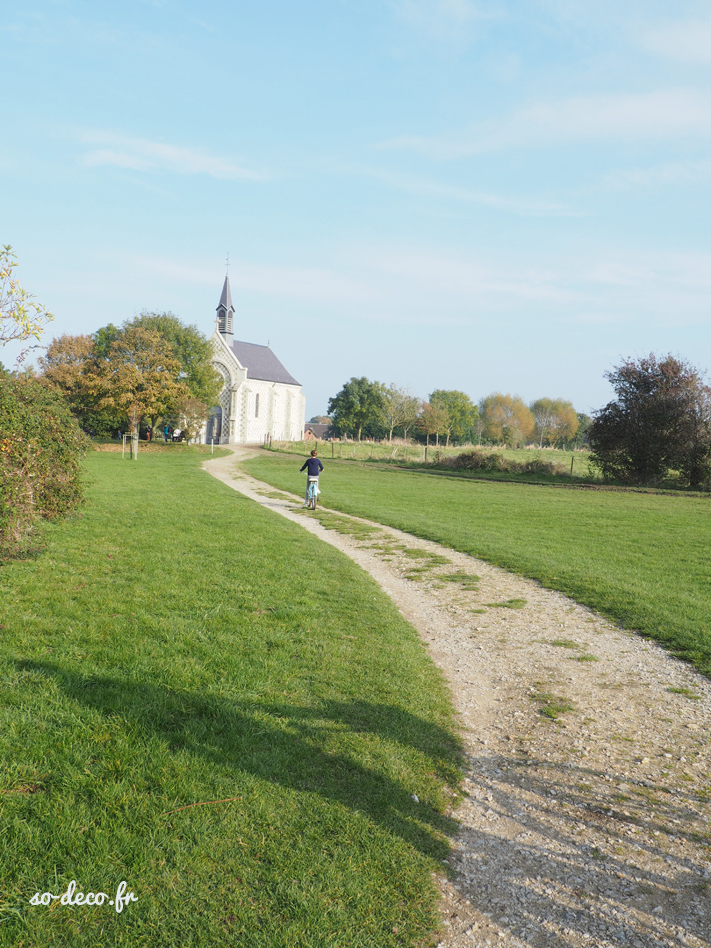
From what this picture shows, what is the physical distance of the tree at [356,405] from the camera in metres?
83.3

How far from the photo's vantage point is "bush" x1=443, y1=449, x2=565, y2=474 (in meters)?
36.2

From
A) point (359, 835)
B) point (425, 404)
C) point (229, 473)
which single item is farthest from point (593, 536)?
point (425, 404)

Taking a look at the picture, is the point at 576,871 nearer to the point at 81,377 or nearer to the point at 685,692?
the point at 685,692

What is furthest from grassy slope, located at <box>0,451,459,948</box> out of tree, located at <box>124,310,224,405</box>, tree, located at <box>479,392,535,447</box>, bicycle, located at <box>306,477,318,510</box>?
tree, located at <box>479,392,535,447</box>

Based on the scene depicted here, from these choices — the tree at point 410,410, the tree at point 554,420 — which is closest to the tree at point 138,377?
the tree at point 410,410

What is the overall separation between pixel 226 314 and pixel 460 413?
43216 mm

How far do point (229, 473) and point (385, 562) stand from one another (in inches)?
802

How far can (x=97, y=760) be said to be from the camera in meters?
3.74

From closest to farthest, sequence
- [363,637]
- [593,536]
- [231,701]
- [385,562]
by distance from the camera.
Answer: [231,701]
[363,637]
[385,562]
[593,536]

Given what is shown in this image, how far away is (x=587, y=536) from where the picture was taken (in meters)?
14.4

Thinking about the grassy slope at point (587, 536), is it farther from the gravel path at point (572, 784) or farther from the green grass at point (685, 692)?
the gravel path at point (572, 784)

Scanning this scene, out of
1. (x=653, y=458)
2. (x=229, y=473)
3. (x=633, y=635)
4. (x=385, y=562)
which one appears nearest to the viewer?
(x=633, y=635)

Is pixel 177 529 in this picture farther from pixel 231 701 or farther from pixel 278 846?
pixel 278 846

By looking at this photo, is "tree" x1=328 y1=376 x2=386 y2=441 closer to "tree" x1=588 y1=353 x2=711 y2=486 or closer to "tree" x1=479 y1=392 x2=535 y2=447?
"tree" x1=479 y1=392 x2=535 y2=447
